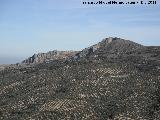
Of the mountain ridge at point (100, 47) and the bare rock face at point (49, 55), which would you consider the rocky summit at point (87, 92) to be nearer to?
the mountain ridge at point (100, 47)

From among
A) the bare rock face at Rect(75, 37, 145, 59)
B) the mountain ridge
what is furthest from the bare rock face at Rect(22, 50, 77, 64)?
the bare rock face at Rect(75, 37, 145, 59)

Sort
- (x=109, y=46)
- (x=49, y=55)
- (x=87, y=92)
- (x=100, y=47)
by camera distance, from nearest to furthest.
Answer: (x=87, y=92) < (x=109, y=46) < (x=100, y=47) < (x=49, y=55)

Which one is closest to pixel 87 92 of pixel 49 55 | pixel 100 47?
pixel 100 47

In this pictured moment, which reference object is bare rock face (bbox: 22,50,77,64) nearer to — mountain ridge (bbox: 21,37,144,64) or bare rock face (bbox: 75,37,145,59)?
mountain ridge (bbox: 21,37,144,64)

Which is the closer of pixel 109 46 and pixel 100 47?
pixel 109 46

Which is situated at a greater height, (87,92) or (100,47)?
(87,92)

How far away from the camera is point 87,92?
173 ft

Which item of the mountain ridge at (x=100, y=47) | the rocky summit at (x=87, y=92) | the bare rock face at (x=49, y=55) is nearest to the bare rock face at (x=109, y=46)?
the mountain ridge at (x=100, y=47)

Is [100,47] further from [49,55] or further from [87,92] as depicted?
[87,92]

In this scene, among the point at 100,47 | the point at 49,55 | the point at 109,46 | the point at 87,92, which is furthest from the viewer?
the point at 49,55

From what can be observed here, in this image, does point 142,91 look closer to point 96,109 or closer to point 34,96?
point 96,109

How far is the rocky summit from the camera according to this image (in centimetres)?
4444

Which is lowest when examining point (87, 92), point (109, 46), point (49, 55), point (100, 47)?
point (49, 55)

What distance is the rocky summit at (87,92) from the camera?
4444cm
